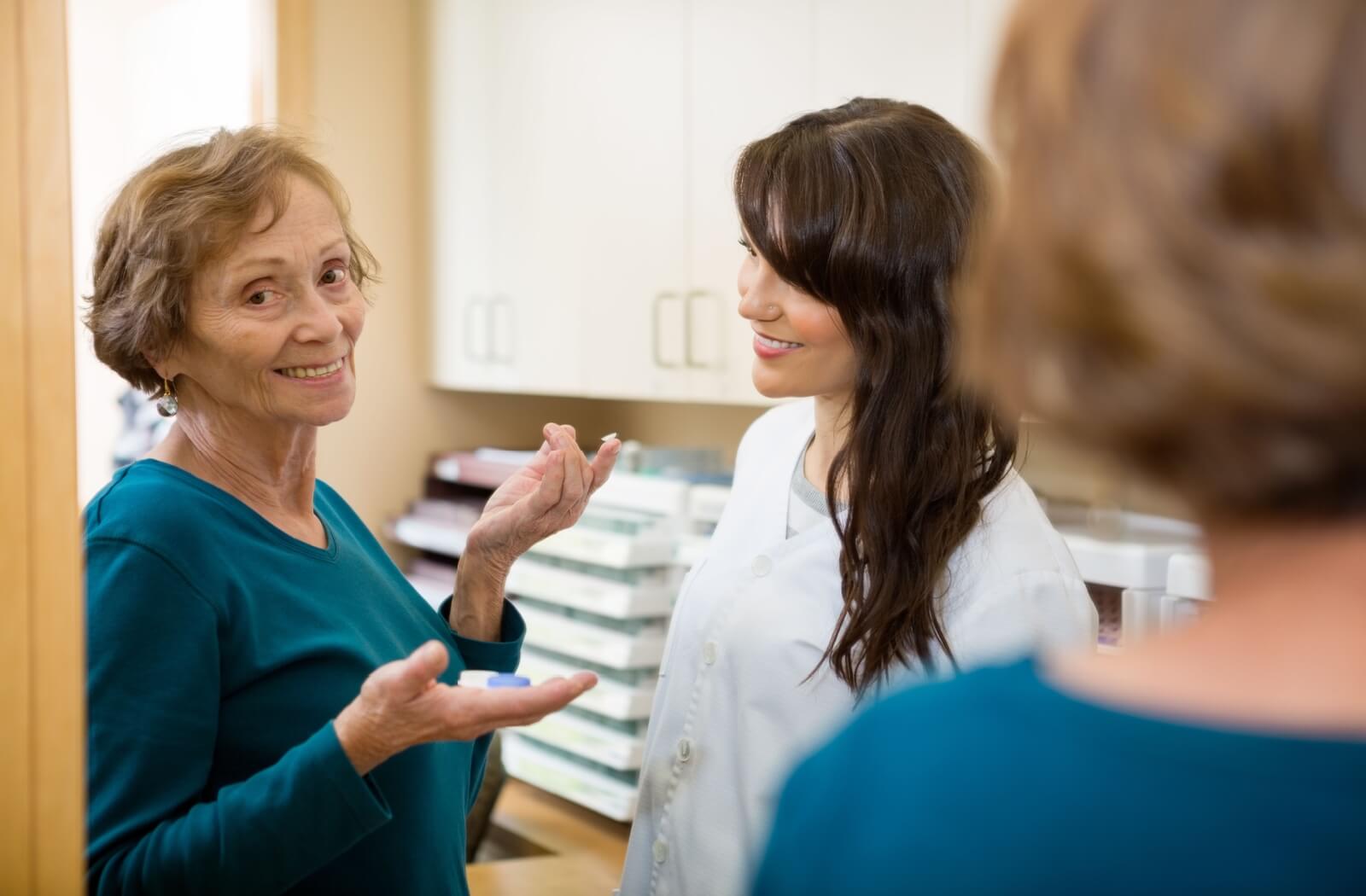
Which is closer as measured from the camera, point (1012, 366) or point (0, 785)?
point (1012, 366)

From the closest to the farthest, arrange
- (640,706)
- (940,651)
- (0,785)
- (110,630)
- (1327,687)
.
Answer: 1. (1327,687)
2. (0,785)
3. (110,630)
4. (940,651)
5. (640,706)

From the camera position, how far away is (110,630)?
917 millimetres

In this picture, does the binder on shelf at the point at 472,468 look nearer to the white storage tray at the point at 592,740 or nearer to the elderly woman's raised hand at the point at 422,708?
the white storage tray at the point at 592,740

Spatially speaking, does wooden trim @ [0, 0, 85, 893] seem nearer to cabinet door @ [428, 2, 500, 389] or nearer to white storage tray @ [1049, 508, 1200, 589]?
white storage tray @ [1049, 508, 1200, 589]

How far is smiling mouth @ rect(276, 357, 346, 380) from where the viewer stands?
3.77ft

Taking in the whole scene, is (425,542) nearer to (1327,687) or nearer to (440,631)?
(440,631)

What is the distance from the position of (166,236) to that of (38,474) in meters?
0.53

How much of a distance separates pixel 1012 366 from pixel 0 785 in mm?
492

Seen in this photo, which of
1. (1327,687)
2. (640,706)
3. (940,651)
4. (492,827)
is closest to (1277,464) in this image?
(1327,687)

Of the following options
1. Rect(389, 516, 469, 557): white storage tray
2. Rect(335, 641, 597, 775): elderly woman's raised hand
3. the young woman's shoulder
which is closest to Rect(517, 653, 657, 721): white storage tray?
Rect(389, 516, 469, 557): white storage tray

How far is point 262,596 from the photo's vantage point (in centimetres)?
102

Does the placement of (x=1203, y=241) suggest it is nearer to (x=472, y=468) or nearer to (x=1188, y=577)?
(x=1188, y=577)

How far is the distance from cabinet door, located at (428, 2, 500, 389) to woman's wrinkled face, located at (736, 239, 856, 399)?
1765 millimetres

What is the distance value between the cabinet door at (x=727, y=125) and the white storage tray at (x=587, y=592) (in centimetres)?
38
